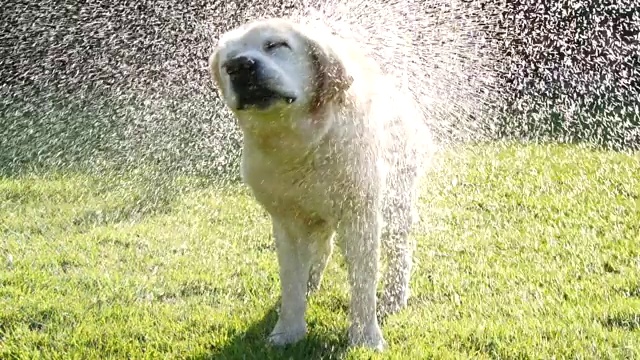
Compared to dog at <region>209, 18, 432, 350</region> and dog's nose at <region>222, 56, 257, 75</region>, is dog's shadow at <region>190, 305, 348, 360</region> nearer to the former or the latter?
dog at <region>209, 18, 432, 350</region>

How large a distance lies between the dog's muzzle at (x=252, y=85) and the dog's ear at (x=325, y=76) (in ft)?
0.52

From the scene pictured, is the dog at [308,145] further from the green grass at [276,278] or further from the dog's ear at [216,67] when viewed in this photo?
the green grass at [276,278]

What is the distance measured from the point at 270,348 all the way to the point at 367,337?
443mm

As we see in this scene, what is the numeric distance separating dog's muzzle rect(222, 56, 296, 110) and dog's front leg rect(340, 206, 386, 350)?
0.66 metres

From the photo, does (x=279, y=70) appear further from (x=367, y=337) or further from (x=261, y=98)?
(x=367, y=337)

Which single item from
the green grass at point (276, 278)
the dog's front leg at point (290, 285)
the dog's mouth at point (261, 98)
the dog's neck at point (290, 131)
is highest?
the dog's mouth at point (261, 98)

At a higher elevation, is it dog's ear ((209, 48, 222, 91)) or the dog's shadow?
dog's ear ((209, 48, 222, 91))

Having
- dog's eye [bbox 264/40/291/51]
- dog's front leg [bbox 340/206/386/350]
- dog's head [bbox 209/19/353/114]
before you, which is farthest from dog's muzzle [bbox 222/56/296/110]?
dog's front leg [bbox 340/206/386/350]

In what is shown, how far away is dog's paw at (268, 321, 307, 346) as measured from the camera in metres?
3.87

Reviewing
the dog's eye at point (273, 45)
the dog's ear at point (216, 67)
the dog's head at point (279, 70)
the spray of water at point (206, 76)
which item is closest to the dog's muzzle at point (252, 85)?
the dog's head at point (279, 70)

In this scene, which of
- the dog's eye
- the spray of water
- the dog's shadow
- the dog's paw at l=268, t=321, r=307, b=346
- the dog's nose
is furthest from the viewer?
the spray of water

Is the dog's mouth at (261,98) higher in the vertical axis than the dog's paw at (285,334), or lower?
higher

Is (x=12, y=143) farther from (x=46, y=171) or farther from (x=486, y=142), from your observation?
(x=486, y=142)

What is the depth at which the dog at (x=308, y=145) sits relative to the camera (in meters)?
3.50
